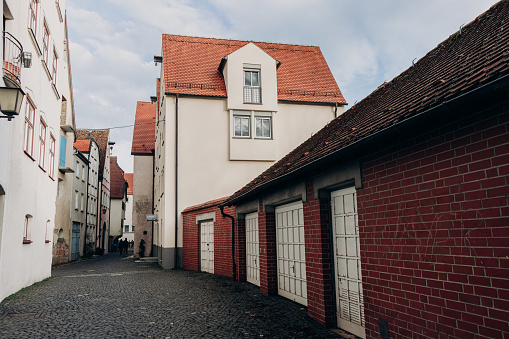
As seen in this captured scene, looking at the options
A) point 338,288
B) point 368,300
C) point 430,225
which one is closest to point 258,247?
point 338,288

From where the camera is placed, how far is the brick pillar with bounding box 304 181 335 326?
23.0 ft

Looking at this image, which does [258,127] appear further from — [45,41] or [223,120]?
[45,41]

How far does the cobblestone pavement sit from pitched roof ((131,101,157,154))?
2110 centimetres

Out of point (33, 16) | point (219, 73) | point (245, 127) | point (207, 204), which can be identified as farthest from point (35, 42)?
point (219, 73)

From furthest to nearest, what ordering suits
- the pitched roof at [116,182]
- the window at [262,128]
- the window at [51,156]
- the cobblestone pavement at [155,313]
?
the pitched roof at [116,182]
the window at [262,128]
the window at [51,156]
the cobblestone pavement at [155,313]

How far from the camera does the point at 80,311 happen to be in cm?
873

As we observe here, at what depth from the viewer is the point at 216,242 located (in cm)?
1500

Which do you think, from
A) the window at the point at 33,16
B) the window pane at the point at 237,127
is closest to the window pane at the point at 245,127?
the window pane at the point at 237,127

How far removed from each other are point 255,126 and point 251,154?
1469 mm

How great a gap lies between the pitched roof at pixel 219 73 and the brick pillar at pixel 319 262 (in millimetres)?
14111

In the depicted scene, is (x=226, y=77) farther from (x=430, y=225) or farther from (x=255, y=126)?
(x=430, y=225)

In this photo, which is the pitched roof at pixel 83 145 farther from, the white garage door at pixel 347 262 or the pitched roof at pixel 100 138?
the white garage door at pixel 347 262

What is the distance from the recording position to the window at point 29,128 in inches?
467

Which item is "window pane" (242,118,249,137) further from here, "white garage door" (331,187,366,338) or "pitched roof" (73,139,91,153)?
"pitched roof" (73,139,91,153)
